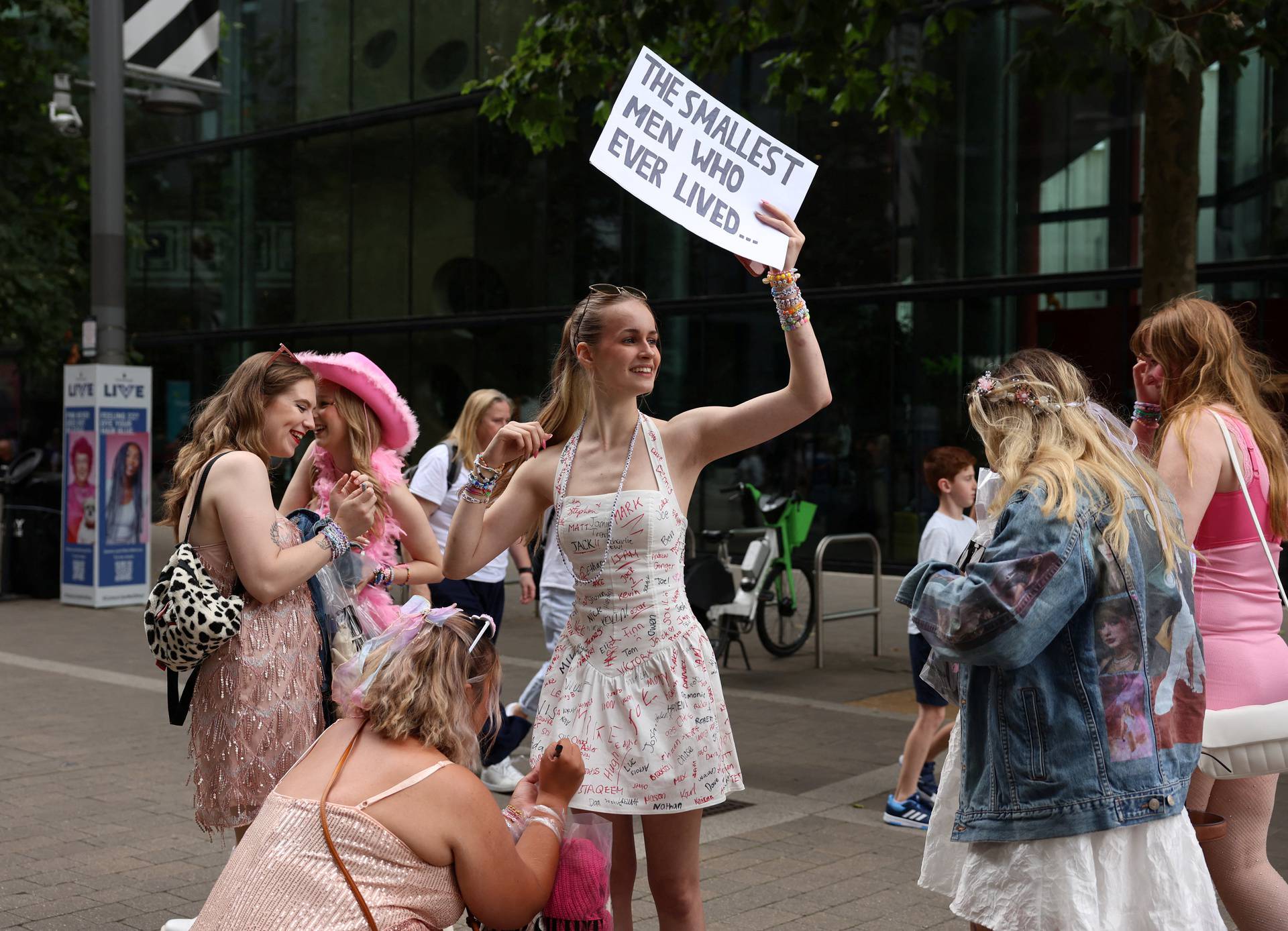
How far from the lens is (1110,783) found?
2.92m

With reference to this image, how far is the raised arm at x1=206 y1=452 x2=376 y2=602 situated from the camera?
3854 millimetres

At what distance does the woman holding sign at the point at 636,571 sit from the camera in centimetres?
334

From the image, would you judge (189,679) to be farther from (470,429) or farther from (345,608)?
(470,429)

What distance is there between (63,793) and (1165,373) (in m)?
5.12

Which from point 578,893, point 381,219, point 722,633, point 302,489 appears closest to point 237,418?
point 302,489

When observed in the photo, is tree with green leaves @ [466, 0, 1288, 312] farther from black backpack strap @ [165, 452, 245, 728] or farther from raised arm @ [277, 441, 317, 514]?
black backpack strap @ [165, 452, 245, 728]

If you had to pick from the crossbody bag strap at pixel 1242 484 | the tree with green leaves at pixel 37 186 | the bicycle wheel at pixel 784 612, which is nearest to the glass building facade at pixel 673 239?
the tree with green leaves at pixel 37 186

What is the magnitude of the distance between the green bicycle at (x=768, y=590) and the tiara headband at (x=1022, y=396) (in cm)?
663

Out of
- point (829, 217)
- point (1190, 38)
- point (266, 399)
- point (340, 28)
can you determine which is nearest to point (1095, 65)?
point (1190, 38)

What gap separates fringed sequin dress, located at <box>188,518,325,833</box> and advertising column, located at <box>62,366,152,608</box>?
9909 millimetres

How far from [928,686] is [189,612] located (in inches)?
122

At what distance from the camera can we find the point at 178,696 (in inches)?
161

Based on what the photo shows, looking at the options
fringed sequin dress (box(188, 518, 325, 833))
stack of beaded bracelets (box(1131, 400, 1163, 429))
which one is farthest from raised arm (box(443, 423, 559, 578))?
stack of beaded bracelets (box(1131, 400, 1163, 429))

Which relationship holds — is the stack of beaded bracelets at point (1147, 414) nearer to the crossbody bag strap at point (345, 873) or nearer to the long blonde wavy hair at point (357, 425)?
the long blonde wavy hair at point (357, 425)
